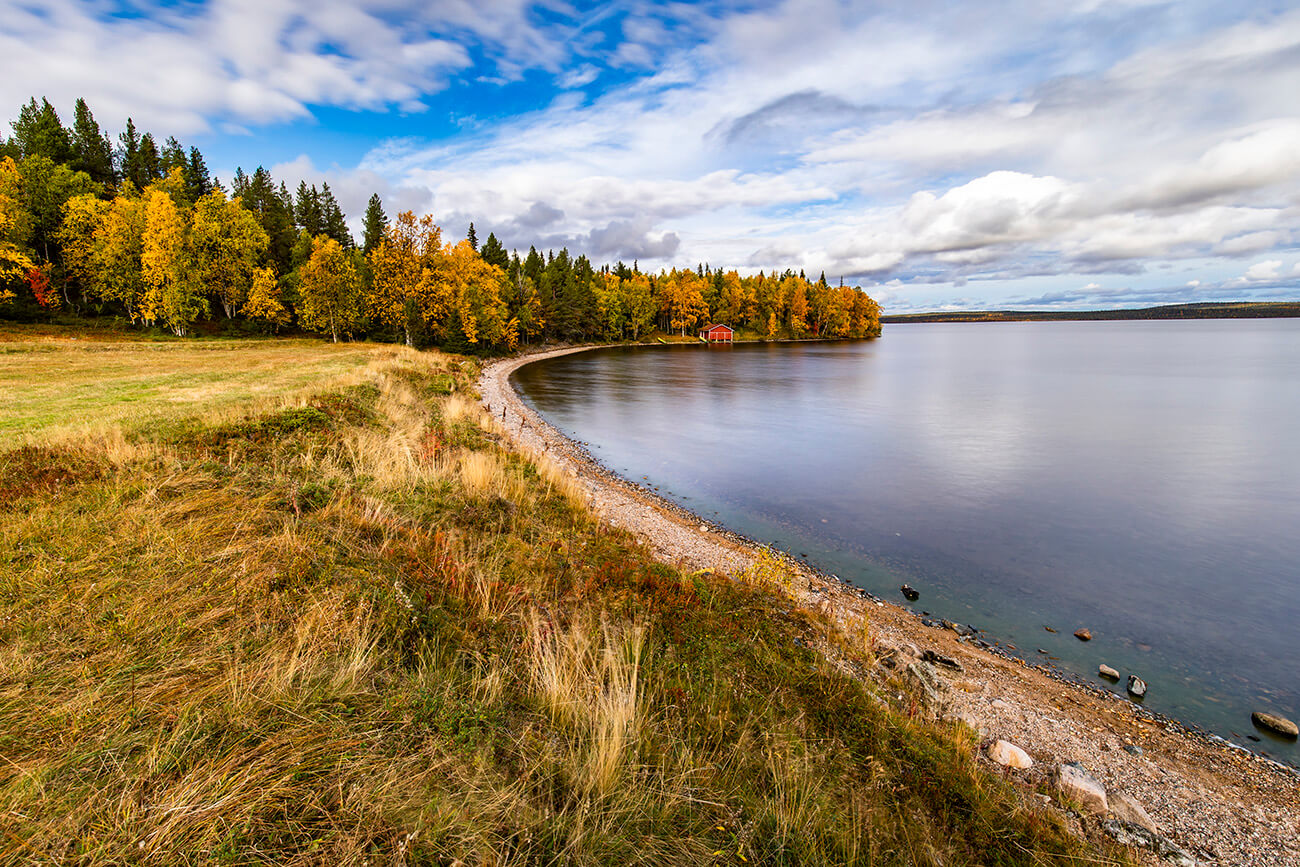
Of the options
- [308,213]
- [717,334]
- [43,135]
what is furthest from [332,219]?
[717,334]

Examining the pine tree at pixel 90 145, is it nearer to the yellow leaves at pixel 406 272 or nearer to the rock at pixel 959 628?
the yellow leaves at pixel 406 272

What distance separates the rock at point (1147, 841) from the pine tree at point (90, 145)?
8737 cm

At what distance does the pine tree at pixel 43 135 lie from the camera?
172ft

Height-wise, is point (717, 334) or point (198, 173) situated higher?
point (198, 173)

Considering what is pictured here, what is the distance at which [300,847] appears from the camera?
2.69m

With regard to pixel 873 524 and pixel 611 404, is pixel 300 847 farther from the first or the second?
pixel 611 404

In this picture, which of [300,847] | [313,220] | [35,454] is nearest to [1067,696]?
[300,847]

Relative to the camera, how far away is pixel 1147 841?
5297 millimetres

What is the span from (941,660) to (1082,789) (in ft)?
9.41

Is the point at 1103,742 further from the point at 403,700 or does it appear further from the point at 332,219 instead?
the point at 332,219

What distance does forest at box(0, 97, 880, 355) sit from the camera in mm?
42844

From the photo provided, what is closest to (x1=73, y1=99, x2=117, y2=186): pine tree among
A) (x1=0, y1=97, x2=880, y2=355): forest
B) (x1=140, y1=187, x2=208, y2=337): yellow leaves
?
(x1=0, y1=97, x2=880, y2=355): forest

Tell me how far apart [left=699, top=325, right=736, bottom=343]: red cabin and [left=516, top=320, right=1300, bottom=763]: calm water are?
73.1 meters

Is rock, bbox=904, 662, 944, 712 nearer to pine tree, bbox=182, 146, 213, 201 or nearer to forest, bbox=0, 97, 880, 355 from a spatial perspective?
forest, bbox=0, 97, 880, 355
